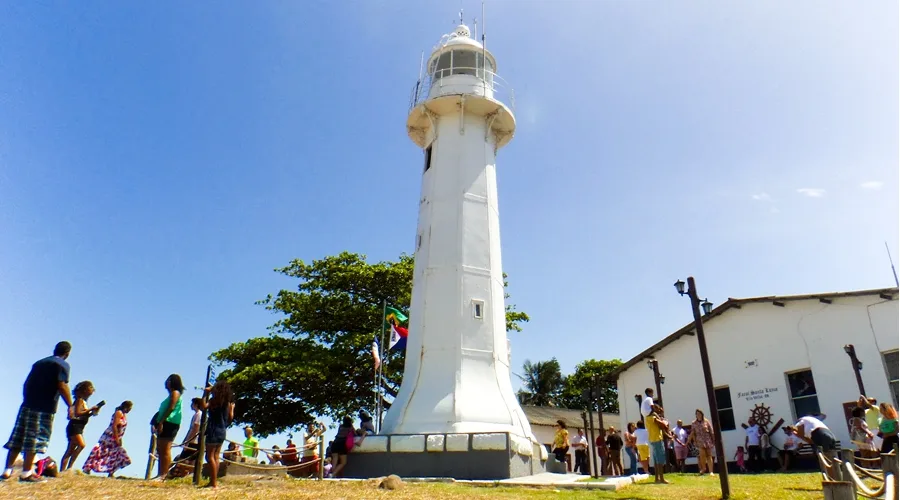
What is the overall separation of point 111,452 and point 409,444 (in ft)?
19.2

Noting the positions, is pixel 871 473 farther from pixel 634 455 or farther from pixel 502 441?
pixel 634 455

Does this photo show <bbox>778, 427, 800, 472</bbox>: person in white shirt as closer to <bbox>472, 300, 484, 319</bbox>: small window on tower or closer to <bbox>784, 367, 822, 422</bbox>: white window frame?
<bbox>784, 367, 822, 422</bbox>: white window frame

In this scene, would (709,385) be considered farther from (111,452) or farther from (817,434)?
(111,452)

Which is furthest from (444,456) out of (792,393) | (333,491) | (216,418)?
(792,393)

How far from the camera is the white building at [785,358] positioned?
1864 centimetres

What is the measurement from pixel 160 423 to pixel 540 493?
6176 millimetres

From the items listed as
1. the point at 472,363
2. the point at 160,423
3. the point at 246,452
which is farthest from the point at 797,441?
the point at 160,423

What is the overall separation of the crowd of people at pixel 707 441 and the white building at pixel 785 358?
0.99 meters

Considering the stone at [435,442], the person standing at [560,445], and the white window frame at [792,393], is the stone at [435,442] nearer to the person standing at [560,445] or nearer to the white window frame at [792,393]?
the person standing at [560,445]

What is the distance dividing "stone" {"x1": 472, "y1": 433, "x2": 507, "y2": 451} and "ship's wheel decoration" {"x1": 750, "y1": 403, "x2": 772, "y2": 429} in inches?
502

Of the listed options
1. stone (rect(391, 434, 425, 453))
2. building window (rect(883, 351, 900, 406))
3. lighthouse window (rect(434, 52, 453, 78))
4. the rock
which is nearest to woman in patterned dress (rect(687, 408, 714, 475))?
stone (rect(391, 434, 425, 453))

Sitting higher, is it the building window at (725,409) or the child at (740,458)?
the building window at (725,409)

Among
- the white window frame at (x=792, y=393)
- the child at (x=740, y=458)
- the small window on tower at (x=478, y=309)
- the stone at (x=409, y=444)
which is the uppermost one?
the small window on tower at (x=478, y=309)

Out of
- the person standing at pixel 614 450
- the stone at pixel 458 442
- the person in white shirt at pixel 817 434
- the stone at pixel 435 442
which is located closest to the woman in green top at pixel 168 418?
Answer: the stone at pixel 435 442
